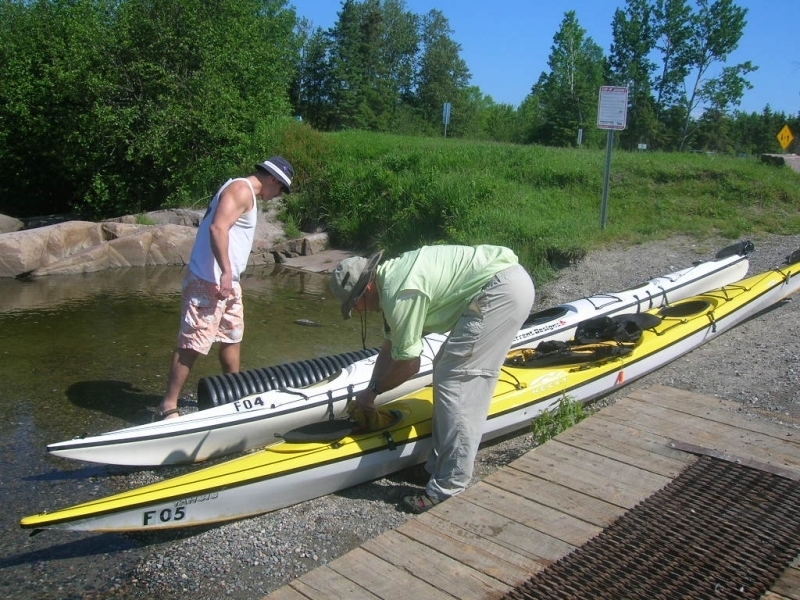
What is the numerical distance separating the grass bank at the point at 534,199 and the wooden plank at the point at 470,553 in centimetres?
760

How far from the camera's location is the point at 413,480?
487cm

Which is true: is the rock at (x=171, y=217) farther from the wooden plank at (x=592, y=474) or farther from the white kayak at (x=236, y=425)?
the wooden plank at (x=592, y=474)

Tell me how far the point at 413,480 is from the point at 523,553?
1645mm

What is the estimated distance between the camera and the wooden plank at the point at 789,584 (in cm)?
287

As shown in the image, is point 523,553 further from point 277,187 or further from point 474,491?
point 277,187

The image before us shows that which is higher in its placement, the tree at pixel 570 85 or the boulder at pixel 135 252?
the tree at pixel 570 85

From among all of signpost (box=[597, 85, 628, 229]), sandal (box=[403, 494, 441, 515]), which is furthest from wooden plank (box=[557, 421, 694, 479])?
signpost (box=[597, 85, 628, 229])

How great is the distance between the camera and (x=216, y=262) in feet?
16.8

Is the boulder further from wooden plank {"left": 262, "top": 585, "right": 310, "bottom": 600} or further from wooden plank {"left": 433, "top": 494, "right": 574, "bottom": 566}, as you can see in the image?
wooden plank {"left": 262, "top": 585, "right": 310, "bottom": 600}

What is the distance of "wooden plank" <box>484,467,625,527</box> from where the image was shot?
359cm

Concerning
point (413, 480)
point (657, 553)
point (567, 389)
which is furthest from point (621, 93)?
point (657, 553)

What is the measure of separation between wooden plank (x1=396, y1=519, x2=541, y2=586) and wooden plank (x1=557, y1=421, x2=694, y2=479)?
46.7 inches

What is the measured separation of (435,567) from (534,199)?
1072 centimetres

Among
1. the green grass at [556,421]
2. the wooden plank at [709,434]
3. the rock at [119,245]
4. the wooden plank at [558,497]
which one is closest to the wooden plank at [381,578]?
the wooden plank at [558,497]
